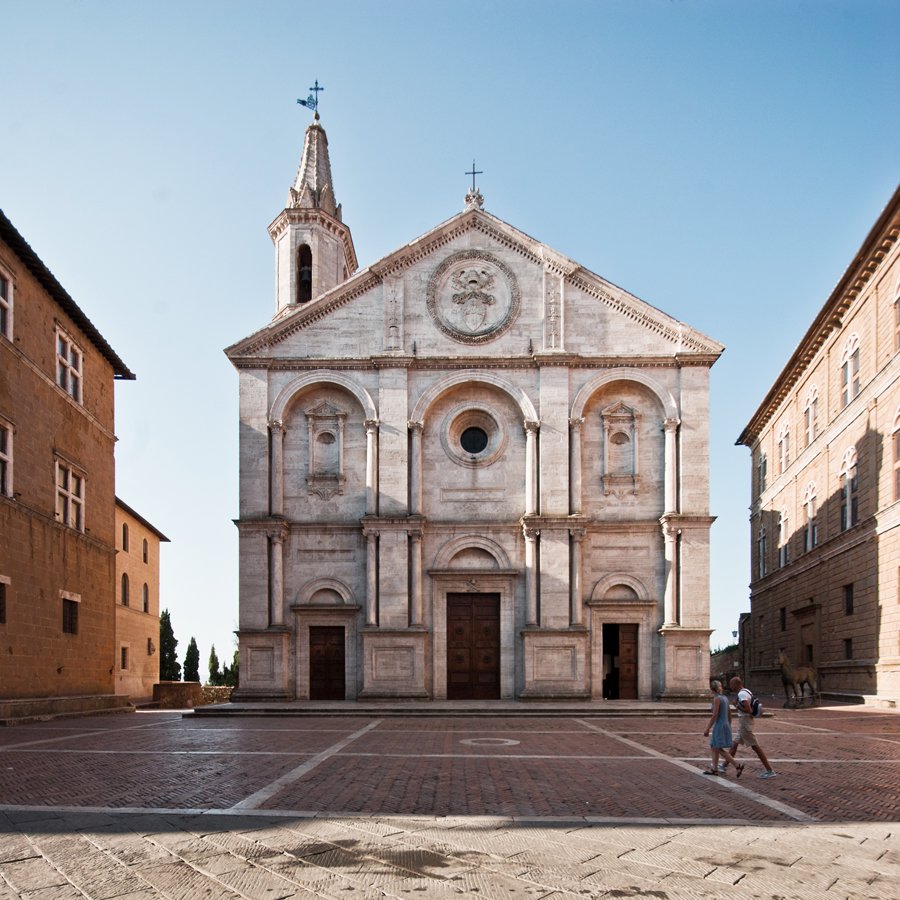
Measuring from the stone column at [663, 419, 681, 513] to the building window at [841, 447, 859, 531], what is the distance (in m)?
7.72

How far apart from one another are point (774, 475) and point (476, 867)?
48.6 m

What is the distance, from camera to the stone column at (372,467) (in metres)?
34.8

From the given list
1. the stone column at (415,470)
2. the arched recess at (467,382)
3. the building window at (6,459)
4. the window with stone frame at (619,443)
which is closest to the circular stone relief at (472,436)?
the arched recess at (467,382)

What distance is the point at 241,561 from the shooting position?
34719 millimetres

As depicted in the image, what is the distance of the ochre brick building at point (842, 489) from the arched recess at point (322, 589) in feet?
60.6

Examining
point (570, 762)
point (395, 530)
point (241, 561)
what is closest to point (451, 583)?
point (395, 530)

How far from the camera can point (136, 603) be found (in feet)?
177

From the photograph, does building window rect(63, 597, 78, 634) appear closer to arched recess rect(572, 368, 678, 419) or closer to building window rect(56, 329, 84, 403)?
building window rect(56, 329, 84, 403)

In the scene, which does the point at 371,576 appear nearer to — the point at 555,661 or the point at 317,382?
the point at 555,661

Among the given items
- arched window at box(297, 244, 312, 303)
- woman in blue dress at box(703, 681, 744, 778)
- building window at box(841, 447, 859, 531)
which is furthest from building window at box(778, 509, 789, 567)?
woman in blue dress at box(703, 681, 744, 778)

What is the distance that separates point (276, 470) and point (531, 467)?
913 centimetres

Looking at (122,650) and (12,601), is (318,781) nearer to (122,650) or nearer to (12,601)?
(12,601)

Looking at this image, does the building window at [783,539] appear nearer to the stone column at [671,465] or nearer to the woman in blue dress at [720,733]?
A: the stone column at [671,465]

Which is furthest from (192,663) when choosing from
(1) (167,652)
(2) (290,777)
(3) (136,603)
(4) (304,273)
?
(2) (290,777)
